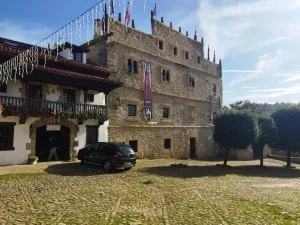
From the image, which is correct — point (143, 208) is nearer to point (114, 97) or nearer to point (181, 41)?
point (114, 97)

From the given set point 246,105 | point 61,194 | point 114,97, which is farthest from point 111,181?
point 246,105

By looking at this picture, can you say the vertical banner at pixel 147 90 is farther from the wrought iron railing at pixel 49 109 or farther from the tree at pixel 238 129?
the tree at pixel 238 129

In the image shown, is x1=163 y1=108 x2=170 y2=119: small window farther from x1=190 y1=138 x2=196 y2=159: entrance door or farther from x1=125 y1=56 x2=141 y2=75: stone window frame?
x1=125 y1=56 x2=141 y2=75: stone window frame

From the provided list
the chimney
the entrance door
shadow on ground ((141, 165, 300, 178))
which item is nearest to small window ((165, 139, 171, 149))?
the entrance door

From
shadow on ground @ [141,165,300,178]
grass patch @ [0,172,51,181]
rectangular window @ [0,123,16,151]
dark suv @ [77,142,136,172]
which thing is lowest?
shadow on ground @ [141,165,300,178]

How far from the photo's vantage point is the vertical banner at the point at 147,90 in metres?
24.7

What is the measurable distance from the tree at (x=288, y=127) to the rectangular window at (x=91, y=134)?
1701 centimetres

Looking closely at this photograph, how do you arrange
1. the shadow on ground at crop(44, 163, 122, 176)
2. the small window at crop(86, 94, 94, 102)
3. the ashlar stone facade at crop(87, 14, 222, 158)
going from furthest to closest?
1. the ashlar stone facade at crop(87, 14, 222, 158)
2. the small window at crop(86, 94, 94, 102)
3. the shadow on ground at crop(44, 163, 122, 176)

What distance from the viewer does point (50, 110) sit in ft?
54.0

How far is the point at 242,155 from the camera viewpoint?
32.7 metres

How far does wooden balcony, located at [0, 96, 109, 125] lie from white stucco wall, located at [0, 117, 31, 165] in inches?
24.9

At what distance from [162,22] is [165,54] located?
356 centimetres

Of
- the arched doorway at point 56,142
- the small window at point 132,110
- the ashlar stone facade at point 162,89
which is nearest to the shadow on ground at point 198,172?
the ashlar stone facade at point 162,89

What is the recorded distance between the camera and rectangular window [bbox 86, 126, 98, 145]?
1962 centimetres
